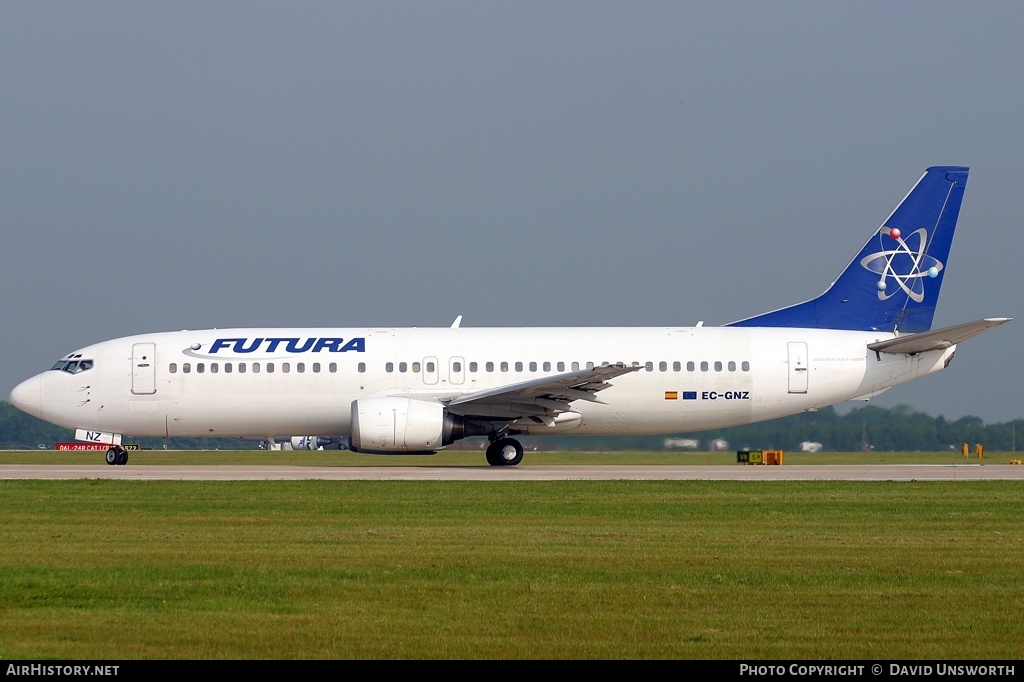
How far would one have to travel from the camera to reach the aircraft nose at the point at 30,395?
31297 millimetres

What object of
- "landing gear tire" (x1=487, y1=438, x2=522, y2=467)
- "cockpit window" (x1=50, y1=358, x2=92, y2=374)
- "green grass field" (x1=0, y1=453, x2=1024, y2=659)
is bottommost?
"green grass field" (x1=0, y1=453, x2=1024, y2=659)

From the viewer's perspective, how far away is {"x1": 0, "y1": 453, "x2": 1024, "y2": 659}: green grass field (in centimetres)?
841

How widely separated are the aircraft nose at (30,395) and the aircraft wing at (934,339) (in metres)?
21.1

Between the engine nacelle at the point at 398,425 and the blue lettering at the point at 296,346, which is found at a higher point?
the blue lettering at the point at 296,346

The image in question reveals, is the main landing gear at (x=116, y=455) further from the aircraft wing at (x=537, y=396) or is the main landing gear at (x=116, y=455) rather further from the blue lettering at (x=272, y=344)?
the aircraft wing at (x=537, y=396)

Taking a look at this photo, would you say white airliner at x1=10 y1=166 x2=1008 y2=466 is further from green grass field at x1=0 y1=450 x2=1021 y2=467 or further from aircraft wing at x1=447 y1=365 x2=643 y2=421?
green grass field at x1=0 y1=450 x2=1021 y2=467

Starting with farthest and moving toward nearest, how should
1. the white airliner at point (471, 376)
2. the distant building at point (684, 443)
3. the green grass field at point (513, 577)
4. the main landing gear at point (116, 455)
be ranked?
the distant building at point (684, 443), the main landing gear at point (116, 455), the white airliner at point (471, 376), the green grass field at point (513, 577)

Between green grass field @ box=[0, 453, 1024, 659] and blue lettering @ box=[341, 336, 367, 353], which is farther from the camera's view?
blue lettering @ box=[341, 336, 367, 353]

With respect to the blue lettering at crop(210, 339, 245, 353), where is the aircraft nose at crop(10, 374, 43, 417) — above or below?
below

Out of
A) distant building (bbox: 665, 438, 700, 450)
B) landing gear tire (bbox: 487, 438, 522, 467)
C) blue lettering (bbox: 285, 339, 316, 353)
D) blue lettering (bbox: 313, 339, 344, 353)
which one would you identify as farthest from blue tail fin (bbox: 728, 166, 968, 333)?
blue lettering (bbox: 285, 339, 316, 353)

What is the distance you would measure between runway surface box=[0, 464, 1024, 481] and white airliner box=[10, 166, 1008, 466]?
149cm

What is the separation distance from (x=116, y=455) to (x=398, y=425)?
8.30 m

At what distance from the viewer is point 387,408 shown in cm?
2848

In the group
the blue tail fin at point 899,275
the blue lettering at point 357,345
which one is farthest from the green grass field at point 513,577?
the blue tail fin at point 899,275
